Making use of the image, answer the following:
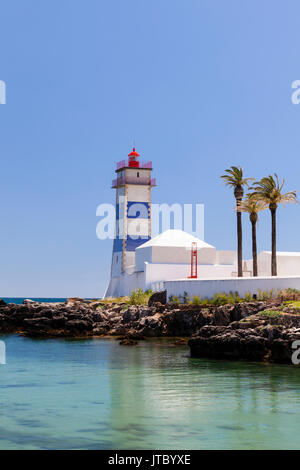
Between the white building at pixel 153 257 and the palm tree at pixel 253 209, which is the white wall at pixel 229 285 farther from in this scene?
the palm tree at pixel 253 209

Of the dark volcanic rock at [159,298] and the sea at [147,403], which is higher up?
the dark volcanic rock at [159,298]

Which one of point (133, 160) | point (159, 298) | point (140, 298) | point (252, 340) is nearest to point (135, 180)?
point (133, 160)

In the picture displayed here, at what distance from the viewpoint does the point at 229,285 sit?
1550 inches

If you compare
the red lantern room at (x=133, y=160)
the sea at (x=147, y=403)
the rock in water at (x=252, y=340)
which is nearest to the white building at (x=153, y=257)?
the red lantern room at (x=133, y=160)

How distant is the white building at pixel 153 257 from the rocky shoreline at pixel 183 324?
2.51 meters

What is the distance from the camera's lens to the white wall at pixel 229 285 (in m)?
35.6

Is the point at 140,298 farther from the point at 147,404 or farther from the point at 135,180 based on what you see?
the point at 147,404

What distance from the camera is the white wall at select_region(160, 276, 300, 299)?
3562cm

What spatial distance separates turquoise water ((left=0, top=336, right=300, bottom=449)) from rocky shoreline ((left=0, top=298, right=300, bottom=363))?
136 cm

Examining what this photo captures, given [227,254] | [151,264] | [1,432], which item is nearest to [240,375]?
[1,432]

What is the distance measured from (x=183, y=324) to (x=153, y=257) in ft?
44.0

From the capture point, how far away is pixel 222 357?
26.8m
